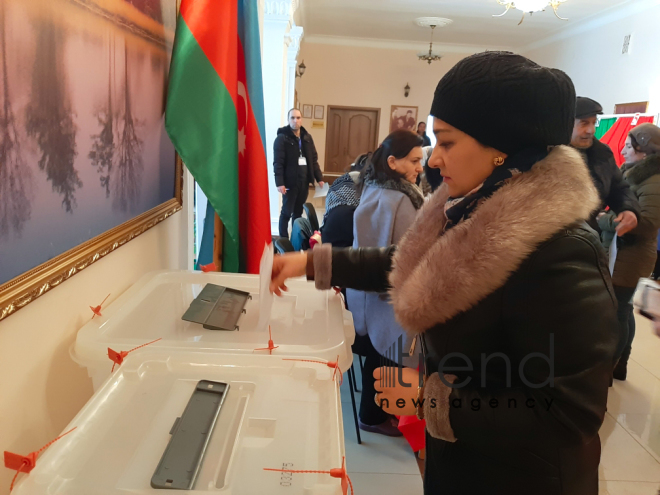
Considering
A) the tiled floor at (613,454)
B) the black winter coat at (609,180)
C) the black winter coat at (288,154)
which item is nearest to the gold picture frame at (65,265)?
the tiled floor at (613,454)

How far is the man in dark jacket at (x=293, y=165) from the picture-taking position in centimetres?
503

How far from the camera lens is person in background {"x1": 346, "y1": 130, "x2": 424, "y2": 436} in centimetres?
195

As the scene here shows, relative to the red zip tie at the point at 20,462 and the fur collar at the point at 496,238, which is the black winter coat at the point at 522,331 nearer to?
the fur collar at the point at 496,238

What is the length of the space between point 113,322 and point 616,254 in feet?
8.34

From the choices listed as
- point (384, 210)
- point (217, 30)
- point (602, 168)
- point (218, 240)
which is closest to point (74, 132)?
point (217, 30)

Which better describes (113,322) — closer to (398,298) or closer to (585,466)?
(398,298)

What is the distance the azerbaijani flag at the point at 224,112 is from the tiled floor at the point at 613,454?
3.49 ft

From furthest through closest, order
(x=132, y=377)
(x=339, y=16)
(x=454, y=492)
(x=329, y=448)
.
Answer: (x=339, y=16)
(x=454, y=492)
(x=132, y=377)
(x=329, y=448)

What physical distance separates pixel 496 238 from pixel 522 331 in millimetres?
155

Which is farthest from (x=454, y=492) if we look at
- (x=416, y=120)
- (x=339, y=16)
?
(x=416, y=120)

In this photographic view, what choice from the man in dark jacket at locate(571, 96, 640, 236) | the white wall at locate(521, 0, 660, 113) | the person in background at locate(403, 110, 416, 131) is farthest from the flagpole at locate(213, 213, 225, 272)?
the person in background at locate(403, 110, 416, 131)

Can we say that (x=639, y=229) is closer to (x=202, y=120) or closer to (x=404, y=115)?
(x=202, y=120)

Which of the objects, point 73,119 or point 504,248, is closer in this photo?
point 504,248

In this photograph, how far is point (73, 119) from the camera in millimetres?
820
